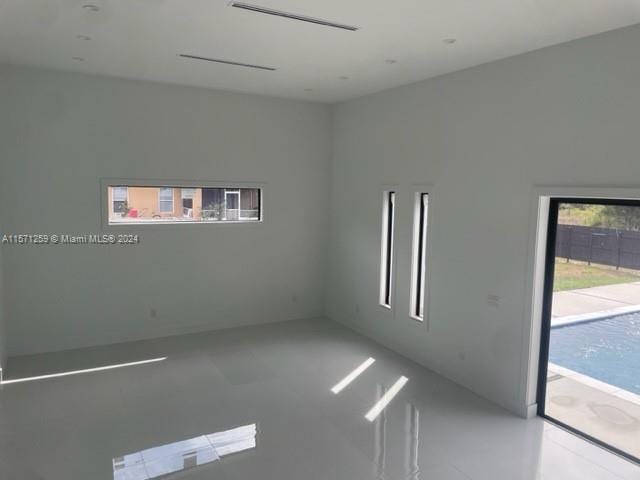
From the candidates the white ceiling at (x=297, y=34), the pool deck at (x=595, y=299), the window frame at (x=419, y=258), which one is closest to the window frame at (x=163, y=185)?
the white ceiling at (x=297, y=34)

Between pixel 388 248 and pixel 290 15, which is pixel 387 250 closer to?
pixel 388 248

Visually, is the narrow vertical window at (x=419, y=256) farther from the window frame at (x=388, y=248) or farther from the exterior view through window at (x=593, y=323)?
the exterior view through window at (x=593, y=323)

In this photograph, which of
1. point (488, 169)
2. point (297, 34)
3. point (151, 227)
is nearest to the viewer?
point (297, 34)

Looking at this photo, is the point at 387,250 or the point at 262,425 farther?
the point at 387,250

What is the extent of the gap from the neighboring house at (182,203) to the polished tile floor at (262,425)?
5.71 ft

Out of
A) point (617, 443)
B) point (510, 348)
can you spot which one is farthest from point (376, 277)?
point (617, 443)

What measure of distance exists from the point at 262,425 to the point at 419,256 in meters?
2.71

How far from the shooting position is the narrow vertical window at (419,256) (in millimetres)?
5641

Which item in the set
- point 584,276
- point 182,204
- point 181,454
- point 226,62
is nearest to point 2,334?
point 182,204

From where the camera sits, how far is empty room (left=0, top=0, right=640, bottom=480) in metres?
3.67

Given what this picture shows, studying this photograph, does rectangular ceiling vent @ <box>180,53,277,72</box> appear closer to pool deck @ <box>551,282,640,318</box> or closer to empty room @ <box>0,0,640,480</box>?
empty room @ <box>0,0,640,480</box>

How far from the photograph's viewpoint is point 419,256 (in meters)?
5.78

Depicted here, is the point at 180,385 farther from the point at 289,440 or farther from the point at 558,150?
the point at 558,150

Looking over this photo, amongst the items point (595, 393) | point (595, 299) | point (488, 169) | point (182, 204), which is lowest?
point (595, 393)
